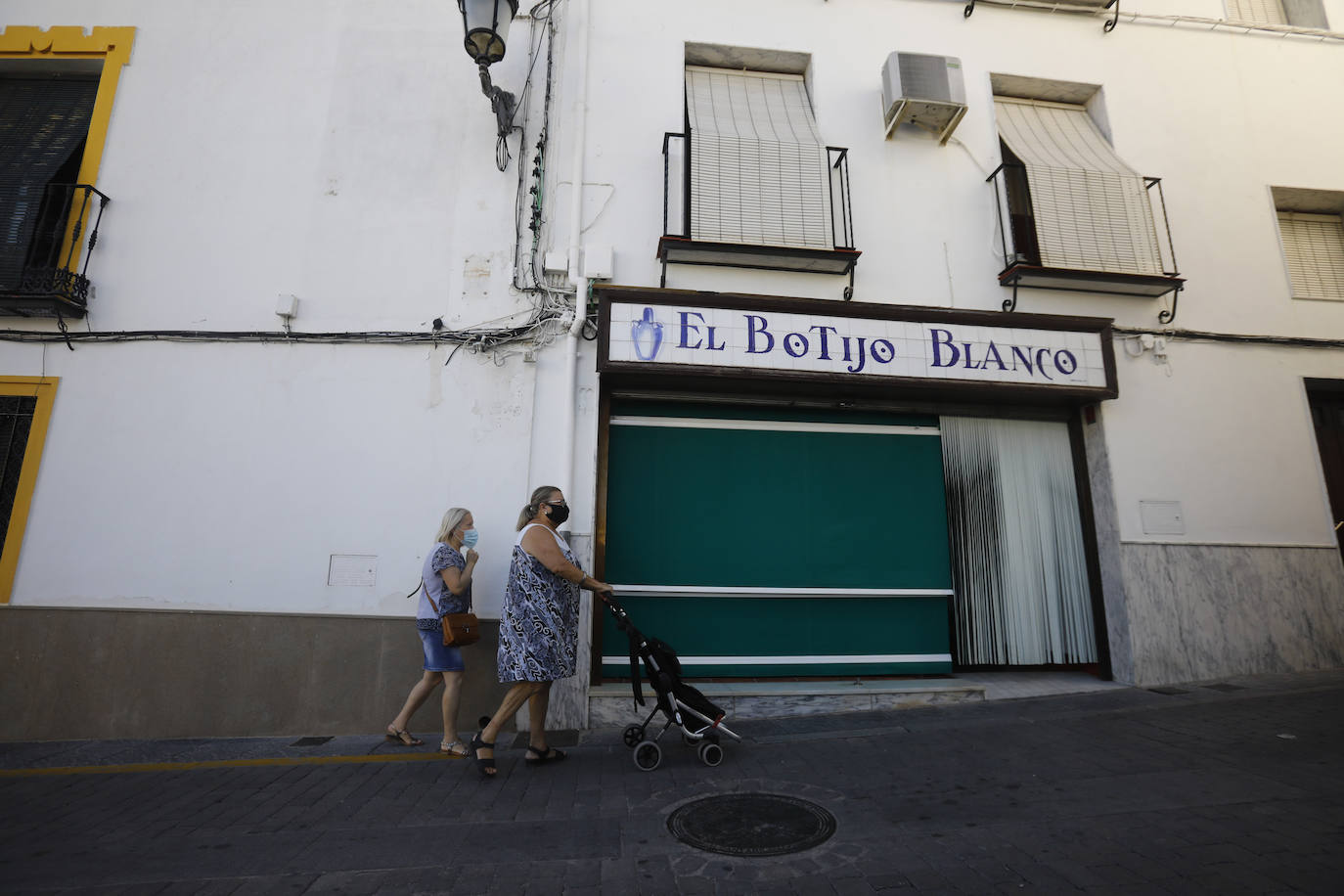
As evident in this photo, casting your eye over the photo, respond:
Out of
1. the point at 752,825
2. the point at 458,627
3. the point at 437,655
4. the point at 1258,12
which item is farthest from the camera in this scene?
the point at 1258,12

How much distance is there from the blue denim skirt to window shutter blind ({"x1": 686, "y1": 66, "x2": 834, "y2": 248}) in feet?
13.7

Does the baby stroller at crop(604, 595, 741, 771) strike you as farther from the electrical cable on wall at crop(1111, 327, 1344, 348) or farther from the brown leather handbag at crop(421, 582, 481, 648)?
the electrical cable on wall at crop(1111, 327, 1344, 348)

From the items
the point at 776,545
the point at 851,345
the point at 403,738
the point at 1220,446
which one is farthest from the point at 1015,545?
the point at 403,738

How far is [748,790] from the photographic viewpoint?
3.86 m

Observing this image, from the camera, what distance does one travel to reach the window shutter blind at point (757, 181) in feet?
20.3

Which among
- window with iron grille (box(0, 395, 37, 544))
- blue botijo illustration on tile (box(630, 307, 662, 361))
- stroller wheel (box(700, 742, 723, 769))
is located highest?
blue botijo illustration on tile (box(630, 307, 662, 361))

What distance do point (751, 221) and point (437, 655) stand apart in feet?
15.7

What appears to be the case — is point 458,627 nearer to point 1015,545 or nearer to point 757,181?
point 757,181

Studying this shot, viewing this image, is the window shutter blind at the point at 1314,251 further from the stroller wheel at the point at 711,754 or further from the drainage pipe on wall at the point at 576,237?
the stroller wheel at the point at 711,754

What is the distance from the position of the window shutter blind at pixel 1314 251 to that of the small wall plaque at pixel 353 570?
34.1ft

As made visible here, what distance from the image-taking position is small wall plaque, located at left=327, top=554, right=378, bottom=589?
18.1 ft

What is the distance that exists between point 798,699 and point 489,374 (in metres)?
4.04

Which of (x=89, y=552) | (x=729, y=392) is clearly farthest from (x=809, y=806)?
(x=89, y=552)

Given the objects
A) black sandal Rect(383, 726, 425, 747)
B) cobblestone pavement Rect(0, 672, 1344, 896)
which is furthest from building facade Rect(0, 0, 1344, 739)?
cobblestone pavement Rect(0, 672, 1344, 896)
